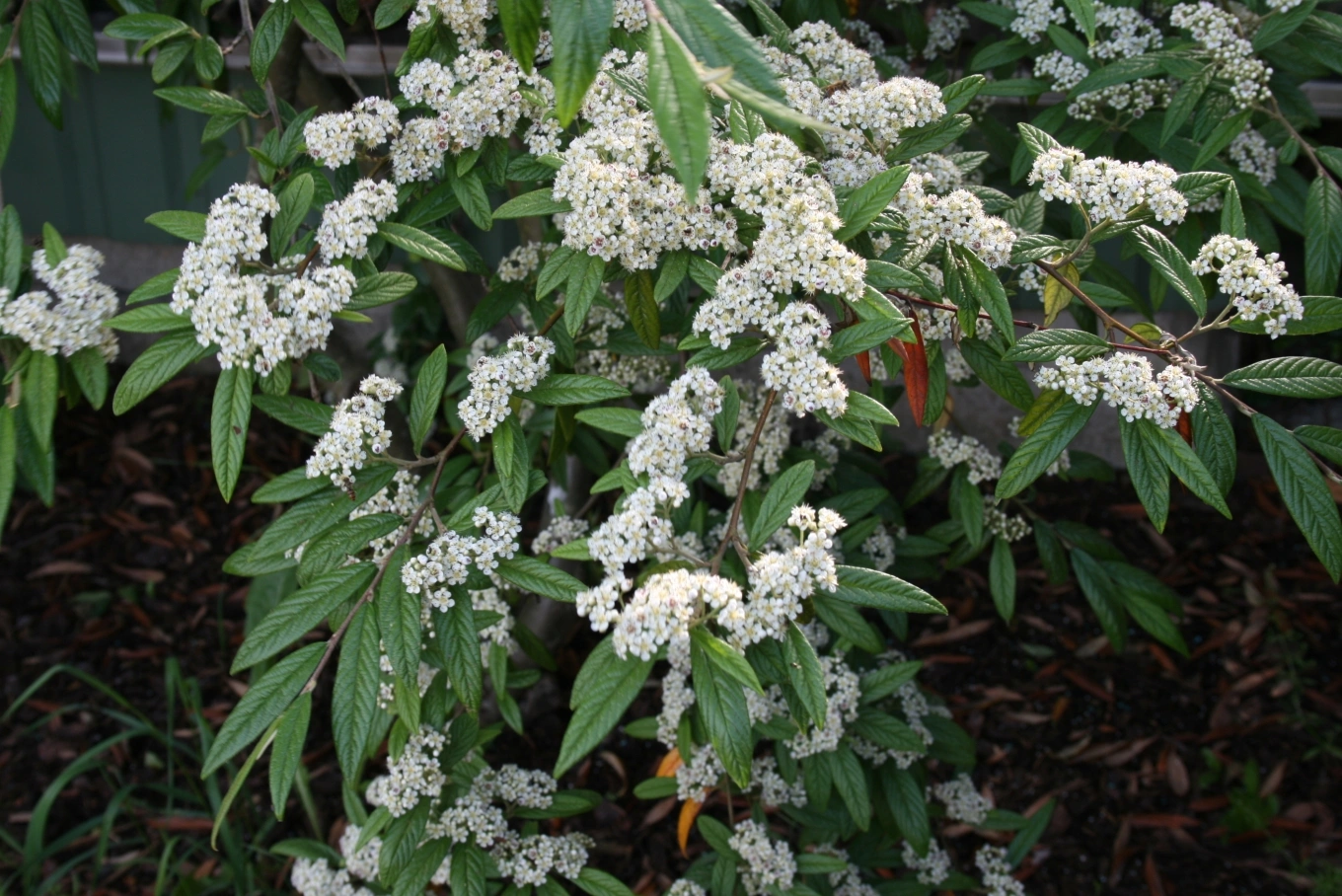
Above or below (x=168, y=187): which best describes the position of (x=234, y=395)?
above

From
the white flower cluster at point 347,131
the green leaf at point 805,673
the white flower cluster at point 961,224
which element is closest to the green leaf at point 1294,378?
the white flower cluster at point 961,224

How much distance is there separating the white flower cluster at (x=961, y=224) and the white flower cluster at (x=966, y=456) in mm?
915

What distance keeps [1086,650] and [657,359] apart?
228 centimetres

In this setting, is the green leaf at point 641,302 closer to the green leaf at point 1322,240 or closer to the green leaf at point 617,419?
the green leaf at point 617,419

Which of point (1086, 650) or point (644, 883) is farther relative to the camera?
point (1086, 650)

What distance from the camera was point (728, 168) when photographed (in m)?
1.73

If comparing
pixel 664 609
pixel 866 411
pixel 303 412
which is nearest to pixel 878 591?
pixel 866 411

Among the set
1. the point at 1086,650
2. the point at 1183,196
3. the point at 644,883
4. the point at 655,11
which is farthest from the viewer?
the point at 1086,650

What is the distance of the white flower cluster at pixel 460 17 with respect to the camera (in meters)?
1.93

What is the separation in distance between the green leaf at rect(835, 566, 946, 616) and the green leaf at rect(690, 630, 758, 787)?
0.27 meters

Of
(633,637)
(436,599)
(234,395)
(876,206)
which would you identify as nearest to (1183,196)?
(876,206)

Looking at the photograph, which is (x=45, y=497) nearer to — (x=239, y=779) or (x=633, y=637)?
(x=239, y=779)

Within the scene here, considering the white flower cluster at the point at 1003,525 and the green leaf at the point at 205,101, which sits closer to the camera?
the green leaf at the point at 205,101

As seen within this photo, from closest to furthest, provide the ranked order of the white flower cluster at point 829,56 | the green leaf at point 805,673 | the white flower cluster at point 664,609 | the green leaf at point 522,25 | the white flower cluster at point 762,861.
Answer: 1. the green leaf at point 522,25
2. the white flower cluster at point 664,609
3. the green leaf at point 805,673
4. the white flower cluster at point 829,56
5. the white flower cluster at point 762,861
